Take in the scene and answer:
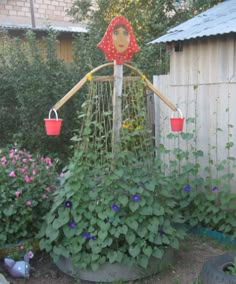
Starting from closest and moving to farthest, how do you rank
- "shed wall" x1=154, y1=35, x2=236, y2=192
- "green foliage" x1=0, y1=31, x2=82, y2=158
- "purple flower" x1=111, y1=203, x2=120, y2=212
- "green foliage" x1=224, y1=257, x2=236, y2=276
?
"green foliage" x1=224, y1=257, x2=236, y2=276
"purple flower" x1=111, y1=203, x2=120, y2=212
"shed wall" x1=154, y1=35, x2=236, y2=192
"green foliage" x1=0, y1=31, x2=82, y2=158

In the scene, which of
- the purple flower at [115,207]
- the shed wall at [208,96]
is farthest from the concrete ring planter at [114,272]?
the shed wall at [208,96]

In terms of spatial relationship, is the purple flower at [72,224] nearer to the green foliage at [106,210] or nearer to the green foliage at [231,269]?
the green foliage at [106,210]

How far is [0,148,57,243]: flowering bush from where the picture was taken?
4.02 m

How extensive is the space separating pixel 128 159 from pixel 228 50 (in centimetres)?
180

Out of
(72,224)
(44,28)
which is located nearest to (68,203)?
(72,224)

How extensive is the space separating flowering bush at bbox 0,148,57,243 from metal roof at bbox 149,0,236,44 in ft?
7.08

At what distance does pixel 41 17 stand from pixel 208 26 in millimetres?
10245

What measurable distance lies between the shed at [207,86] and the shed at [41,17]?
7586 mm

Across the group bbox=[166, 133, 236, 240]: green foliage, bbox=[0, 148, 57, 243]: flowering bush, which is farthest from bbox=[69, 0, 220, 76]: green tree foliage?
bbox=[0, 148, 57, 243]: flowering bush

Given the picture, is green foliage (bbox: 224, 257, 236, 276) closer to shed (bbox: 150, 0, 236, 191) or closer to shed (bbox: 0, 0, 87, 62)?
shed (bbox: 150, 0, 236, 191)

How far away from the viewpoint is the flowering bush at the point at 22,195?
4.02 meters

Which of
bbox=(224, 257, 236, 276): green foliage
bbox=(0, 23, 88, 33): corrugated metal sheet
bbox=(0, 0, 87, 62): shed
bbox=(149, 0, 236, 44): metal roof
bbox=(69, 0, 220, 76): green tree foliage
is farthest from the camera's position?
bbox=(0, 0, 87, 62): shed

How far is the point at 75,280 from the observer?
3883 mm

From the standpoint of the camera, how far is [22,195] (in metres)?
4.11
